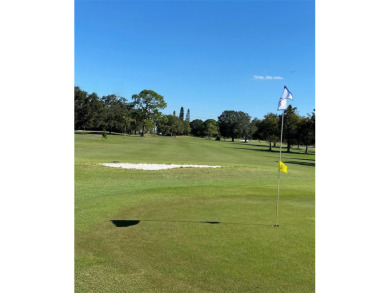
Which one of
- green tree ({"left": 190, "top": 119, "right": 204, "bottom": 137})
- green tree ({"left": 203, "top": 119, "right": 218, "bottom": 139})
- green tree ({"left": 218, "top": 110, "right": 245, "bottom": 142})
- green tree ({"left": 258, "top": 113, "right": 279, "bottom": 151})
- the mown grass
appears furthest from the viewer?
green tree ({"left": 190, "top": 119, "right": 204, "bottom": 137})

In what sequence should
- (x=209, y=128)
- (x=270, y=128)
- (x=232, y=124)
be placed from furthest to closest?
1. (x=209, y=128)
2. (x=232, y=124)
3. (x=270, y=128)

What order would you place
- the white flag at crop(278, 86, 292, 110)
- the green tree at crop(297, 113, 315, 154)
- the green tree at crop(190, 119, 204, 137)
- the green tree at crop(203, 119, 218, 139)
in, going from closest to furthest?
the white flag at crop(278, 86, 292, 110) → the green tree at crop(297, 113, 315, 154) → the green tree at crop(203, 119, 218, 139) → the green tree at crop(190, 119, 204, 137)

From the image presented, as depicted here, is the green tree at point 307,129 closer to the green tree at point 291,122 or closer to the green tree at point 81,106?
the green tree at point 291,122

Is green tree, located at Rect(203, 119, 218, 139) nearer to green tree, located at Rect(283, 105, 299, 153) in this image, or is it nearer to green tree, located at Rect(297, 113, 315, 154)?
green tree, located at Rect(283, 105, 299, 153)

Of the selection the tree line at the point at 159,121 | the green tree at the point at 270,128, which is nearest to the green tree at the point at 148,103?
the tree line at the point at 159,121

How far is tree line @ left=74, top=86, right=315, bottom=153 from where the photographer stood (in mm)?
63031

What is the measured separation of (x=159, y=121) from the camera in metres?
92.3

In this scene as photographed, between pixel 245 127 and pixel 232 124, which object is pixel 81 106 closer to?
pixel 232 124

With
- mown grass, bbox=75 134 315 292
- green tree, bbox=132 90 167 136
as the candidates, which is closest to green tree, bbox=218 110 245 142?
green tree, bbox=132 90 167 136

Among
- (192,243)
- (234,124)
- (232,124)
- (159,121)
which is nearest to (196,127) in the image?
(232,124)

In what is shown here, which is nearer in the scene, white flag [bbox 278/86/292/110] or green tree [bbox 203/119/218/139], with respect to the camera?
white flag [bbox 278/86/292/110]
